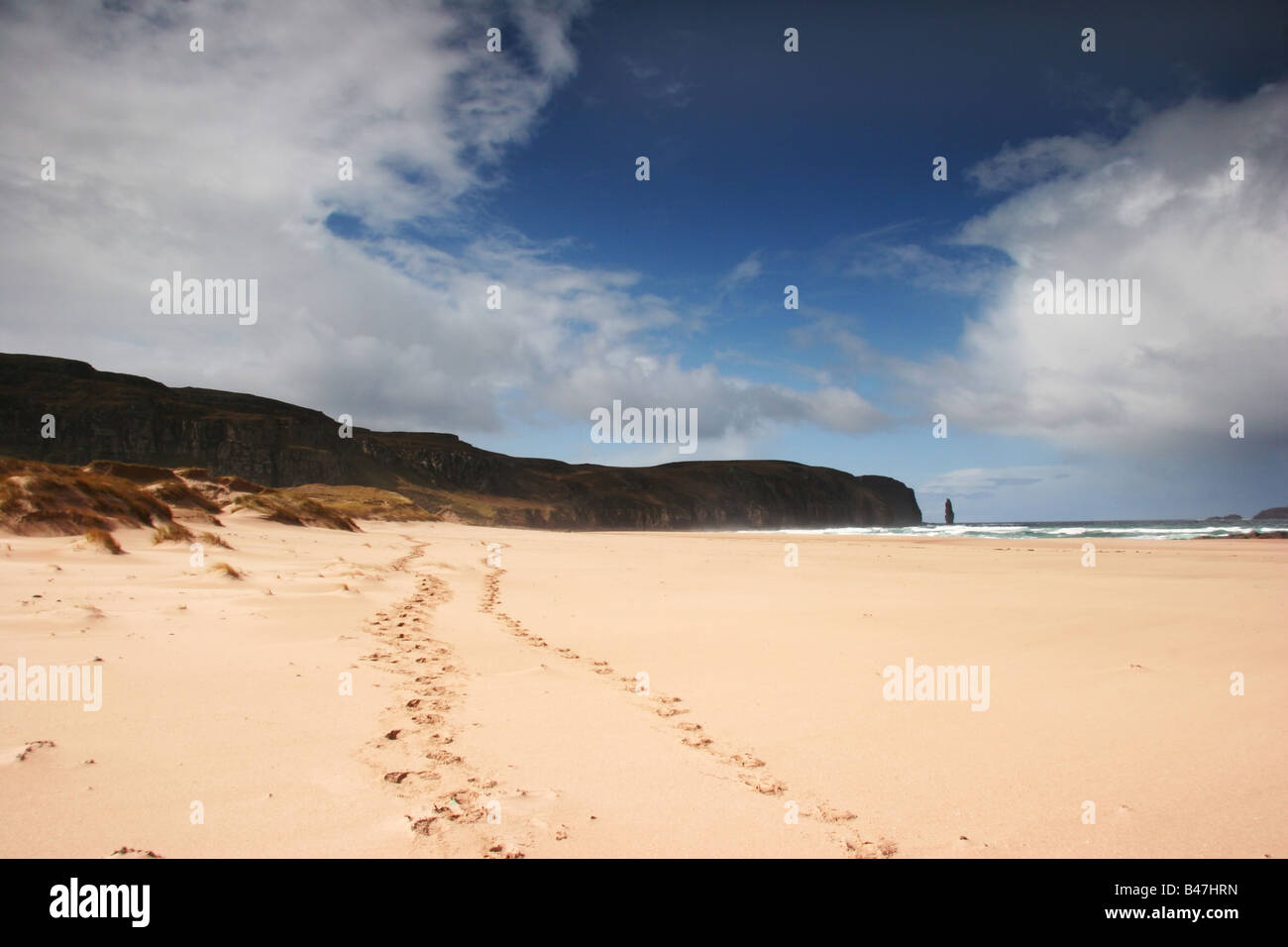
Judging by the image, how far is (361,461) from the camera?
3890 inches

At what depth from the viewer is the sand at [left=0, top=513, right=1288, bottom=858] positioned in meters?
2.85

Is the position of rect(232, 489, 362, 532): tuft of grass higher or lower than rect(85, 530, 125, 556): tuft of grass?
higher

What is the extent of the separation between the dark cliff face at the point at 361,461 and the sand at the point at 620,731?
77.6m

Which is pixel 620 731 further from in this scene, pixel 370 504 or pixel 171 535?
pixel 370 504

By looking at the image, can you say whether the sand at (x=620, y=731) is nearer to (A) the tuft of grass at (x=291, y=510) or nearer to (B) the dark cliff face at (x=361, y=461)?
(A) the tuft of grass at (x=291, y=510)

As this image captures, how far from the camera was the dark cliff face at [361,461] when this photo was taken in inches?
3110

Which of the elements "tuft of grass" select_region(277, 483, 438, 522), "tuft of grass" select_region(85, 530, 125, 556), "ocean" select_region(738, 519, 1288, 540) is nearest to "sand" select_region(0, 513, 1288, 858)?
"tuft of grass" select_region(85, 530, 125, 556)

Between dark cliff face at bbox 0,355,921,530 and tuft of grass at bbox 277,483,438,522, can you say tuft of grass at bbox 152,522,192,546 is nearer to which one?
tuft of grass at bbox 277,483,438,522

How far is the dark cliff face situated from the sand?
77647 mm

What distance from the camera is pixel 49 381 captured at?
84.6 m

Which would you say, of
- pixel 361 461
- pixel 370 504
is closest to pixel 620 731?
pixel 370 504
